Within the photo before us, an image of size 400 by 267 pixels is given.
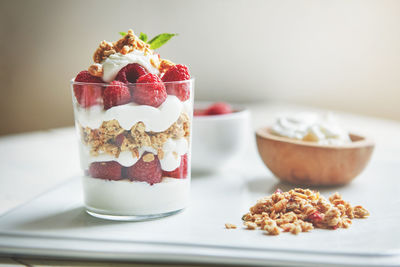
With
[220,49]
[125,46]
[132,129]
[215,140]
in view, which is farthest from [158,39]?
[220,49]

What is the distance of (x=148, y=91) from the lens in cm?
82

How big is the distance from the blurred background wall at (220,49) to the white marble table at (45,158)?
731 millimetres

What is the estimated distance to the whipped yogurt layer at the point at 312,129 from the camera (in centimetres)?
114

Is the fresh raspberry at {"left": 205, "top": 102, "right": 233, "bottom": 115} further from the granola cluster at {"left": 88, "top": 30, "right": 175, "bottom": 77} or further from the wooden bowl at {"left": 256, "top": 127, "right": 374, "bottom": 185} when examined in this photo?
the granola cluster at {"left": 88, "top": 30, "right": 175, "bottom": 77}

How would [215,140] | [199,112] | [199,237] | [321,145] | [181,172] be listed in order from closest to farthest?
[199,237]
[181,172]
[321,145]
[215,140]
[199,112]

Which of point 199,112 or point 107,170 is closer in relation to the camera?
point 107,170

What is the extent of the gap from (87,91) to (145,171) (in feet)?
0.55

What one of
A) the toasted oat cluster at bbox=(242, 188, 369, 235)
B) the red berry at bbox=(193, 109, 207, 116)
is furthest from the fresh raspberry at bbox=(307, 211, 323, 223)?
the red berry at bbox=(193, 109, 207, 116)

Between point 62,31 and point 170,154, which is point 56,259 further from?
point 62,31

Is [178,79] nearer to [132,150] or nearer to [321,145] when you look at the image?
[132,150]

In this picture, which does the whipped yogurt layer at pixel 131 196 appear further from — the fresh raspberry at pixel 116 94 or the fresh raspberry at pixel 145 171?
the fresh raspberry at pixel 116 94

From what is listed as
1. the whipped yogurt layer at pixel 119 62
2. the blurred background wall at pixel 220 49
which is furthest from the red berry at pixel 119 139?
the blurred background wall at pixel 220 49

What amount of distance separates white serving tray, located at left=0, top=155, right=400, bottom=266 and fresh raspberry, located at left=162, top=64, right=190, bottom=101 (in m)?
0.22

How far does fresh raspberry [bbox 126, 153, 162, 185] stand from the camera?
843 millimetres
